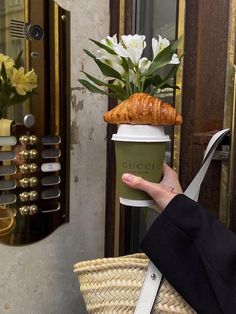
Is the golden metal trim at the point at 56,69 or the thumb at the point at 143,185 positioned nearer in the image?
the thumb at the point at 143,185

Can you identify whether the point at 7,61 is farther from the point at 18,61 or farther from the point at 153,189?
the point at 153,189

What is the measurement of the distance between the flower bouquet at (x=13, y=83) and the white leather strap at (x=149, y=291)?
449mm

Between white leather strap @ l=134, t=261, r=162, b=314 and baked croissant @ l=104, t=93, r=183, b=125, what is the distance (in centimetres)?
23

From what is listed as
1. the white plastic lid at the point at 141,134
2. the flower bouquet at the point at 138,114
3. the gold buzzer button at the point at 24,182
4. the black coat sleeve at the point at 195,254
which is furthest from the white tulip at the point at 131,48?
the gold buzzer button at the point at 24,182

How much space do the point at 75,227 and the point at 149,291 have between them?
420 millimetres

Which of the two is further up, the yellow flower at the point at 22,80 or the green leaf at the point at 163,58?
the green leaf at the point at 163,58

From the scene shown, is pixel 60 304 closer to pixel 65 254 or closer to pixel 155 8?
pixel 65 254

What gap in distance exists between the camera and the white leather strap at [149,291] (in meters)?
0.57

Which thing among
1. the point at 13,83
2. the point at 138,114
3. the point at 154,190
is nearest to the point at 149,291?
the point at 154,190

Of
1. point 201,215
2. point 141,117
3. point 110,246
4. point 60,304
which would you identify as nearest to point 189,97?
point 141,117

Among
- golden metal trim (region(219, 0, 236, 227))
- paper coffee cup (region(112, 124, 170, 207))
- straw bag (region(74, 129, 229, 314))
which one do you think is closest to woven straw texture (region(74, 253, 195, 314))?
straw bag (region(74, 129, 229, 314))

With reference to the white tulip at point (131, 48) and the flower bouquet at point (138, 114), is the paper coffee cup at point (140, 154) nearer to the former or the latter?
the flower bouquet at point (138, 114)

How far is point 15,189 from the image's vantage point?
83cm

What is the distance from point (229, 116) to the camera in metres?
0.74
